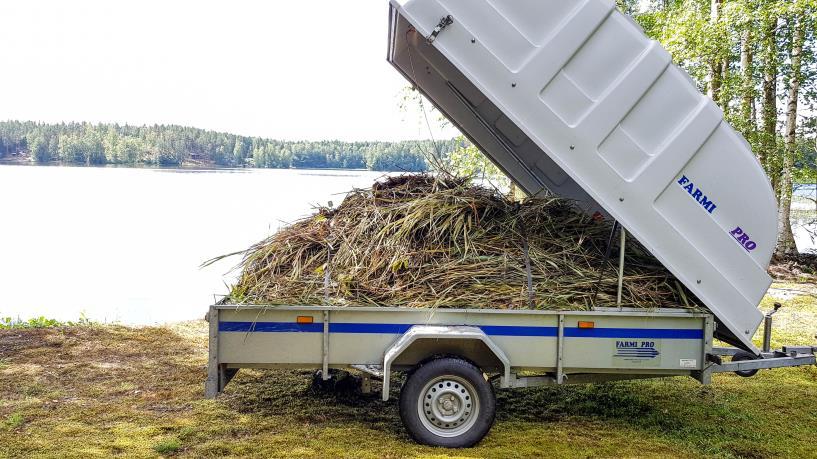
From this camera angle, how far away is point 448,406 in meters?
4.54

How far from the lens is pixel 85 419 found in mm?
5035

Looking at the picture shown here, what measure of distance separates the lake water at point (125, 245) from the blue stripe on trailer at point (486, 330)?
2.08ft

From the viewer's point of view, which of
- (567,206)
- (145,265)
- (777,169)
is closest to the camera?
(567,206)

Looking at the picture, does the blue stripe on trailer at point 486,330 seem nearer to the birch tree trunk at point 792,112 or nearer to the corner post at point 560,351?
the corner post at point 560,351

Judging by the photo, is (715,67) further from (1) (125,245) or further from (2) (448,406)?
(1) (125,245)

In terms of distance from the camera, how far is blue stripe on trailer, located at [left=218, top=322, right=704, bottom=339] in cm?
444

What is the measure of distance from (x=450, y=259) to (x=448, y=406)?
1.11 m

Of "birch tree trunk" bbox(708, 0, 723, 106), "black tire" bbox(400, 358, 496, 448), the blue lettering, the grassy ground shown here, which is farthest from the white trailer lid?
"birch tree trunk" bbox(708, 0, 723, 106)

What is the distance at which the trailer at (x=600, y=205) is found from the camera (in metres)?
A: 4.39

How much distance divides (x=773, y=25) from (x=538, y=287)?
1300 cm

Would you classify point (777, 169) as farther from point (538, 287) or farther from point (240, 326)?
point (240, 326)

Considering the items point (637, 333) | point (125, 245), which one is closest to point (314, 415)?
point (637, 333)

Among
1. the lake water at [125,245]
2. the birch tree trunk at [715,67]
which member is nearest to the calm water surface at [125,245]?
the lake water at [125,245]

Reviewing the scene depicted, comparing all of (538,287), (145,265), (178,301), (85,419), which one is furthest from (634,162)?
(145,265)
